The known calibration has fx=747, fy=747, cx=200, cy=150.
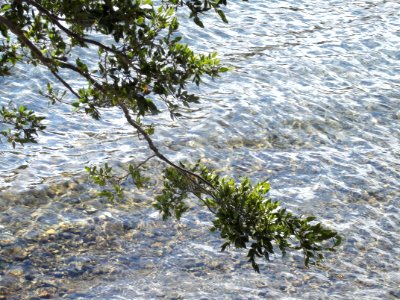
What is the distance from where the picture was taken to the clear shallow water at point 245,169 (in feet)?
32.4

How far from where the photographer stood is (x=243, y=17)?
20250 mm

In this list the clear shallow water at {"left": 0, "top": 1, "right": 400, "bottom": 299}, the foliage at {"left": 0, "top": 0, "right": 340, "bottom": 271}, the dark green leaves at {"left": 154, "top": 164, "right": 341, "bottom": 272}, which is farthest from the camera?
the clear shallow water at {"left": 0, "top": 1, "right": 400, "bottom": 299}

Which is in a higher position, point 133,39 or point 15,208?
point 133,39

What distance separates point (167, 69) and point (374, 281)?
5.21m

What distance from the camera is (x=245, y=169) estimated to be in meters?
13.0

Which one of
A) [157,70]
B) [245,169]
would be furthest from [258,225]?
[245,169]

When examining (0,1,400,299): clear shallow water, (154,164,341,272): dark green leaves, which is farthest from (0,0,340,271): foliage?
(0,1,400,299): clear shallow water

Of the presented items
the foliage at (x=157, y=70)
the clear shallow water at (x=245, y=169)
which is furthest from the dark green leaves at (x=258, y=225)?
the clear shallow water at (x=245, y=169)

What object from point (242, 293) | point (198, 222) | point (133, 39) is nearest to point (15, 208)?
point (198, 222)

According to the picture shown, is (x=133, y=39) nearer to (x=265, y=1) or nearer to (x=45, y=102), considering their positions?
(x=45, y=102)

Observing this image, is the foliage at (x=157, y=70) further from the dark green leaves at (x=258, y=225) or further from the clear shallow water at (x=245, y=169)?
the clear shallow water at (x=245, y=169)

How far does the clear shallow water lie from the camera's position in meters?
9.89

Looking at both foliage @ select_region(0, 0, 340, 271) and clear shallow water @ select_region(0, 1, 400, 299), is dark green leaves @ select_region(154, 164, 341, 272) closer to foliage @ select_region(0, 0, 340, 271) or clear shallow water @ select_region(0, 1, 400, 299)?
foliage @ select_region(0, 0, 340, 271)

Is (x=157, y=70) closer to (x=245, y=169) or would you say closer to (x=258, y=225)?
(x=258, y=225)
